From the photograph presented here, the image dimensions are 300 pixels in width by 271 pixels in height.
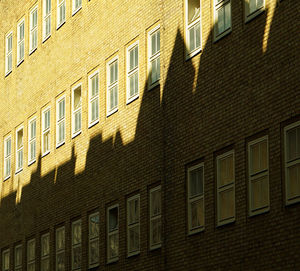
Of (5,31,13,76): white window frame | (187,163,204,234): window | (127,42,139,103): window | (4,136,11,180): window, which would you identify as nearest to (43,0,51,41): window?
(5,31,13,76): white window frame

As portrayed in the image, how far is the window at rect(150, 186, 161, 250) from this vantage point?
29.9 metres

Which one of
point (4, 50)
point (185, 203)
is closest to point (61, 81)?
point (4, 50)

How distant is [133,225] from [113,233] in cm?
159

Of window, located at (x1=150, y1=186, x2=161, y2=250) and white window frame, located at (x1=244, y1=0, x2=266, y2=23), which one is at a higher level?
white window frame, located at (x1=244, y1=0, x2=266, y2=23)

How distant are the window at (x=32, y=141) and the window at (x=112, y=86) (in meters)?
7.29

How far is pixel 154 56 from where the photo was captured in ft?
102

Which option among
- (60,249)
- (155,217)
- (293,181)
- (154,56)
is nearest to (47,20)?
(60,249)

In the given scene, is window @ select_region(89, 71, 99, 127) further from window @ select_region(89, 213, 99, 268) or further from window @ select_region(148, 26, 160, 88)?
window @ select_region(148, 26, 160, 88)

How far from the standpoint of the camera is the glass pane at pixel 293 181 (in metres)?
23.4

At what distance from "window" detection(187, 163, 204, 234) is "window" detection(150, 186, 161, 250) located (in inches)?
80.3

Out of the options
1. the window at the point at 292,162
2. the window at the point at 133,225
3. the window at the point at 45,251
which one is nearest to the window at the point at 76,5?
the window at the point at 45,251

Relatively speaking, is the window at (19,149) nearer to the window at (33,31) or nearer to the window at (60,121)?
the window at (33,31)

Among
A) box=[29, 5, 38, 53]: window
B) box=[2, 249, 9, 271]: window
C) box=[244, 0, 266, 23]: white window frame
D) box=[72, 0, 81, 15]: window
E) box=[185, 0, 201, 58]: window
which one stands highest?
box=[29, 5, 38, 53]: window

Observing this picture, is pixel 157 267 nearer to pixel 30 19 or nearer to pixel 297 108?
pixel 297 108
